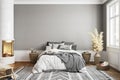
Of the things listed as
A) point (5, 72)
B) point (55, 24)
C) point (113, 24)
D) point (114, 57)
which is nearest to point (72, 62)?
point (114, 57)

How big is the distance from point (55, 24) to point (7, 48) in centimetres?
271

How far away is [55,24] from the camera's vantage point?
371 inches

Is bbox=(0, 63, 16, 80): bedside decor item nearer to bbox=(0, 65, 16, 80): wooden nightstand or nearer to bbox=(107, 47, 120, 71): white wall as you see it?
bbox=(0, 65, 16, 80): wooden nightstand

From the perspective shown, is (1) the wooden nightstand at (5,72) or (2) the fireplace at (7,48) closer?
(1) the wooden nightstand at (5,72)

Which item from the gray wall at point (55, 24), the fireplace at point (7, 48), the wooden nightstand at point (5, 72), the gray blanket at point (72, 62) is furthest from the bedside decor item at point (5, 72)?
the gray wall at point (55, 24)

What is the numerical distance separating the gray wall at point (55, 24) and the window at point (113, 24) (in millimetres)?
818

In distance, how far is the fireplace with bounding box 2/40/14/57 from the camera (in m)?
8.46

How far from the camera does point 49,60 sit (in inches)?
257

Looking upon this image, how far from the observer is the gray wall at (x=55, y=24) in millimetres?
9422

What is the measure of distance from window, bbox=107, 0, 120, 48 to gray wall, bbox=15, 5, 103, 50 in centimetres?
82

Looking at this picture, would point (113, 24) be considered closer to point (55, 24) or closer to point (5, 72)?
point (55, 24)

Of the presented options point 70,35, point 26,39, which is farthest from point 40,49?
point 70,35

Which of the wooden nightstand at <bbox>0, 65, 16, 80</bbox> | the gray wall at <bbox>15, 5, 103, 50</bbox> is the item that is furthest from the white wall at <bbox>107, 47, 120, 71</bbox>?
the wooden nightstand at <bbox>0, 65, 16, 80</bbox>

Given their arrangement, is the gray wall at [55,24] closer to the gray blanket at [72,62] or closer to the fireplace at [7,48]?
the fireplace at [7,48]
